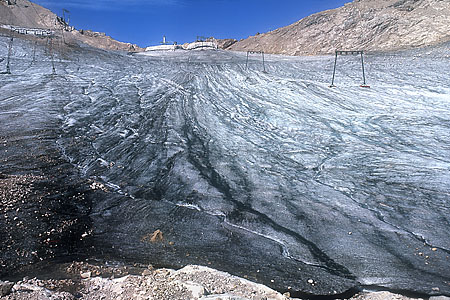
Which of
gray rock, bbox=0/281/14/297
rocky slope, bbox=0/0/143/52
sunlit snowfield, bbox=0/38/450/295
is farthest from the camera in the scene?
rocky slope, bbox=0/0/143/52

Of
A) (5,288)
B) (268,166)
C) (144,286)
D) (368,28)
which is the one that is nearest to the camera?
(5,288)

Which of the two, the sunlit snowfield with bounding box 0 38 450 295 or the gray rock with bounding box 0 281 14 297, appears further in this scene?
the sunlit snowfield with bounding box 0 38 450 295

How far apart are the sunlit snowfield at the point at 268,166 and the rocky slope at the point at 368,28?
31.6ft

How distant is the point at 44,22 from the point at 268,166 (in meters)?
54.0

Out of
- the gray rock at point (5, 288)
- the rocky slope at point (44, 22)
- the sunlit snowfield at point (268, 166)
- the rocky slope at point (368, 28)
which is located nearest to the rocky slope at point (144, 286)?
the gray rock at point (5, 288)

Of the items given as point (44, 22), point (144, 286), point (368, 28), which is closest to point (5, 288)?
point (144, 286)

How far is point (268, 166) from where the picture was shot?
5426 mm

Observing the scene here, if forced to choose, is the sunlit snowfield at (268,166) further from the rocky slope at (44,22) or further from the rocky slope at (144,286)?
the rocky slope at (44,22)

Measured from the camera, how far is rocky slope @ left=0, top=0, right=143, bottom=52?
41275mm

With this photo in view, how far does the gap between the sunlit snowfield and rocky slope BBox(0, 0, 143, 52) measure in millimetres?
36773

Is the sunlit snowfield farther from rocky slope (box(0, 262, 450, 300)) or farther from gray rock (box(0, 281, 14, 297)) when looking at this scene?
gray rock (box(0, 281, 14, 297))

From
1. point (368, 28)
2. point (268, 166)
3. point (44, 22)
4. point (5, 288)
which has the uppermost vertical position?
point (44, 22)

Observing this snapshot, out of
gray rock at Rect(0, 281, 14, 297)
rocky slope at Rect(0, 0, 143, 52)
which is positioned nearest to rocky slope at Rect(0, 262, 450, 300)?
gray rock at Rect(0, 281, 14, 297)

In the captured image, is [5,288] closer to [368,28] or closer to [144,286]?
[144,286]
